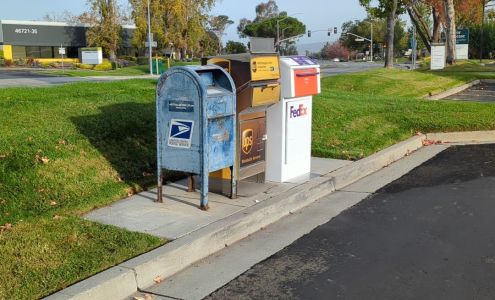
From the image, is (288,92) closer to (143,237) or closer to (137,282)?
(143,237)

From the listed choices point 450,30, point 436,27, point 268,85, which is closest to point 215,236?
point 268,85

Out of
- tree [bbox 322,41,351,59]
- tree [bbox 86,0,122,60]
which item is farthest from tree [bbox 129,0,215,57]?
tree [bbox 322,41,351,59]

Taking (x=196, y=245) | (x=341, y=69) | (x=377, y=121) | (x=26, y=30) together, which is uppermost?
(x=26, y=30)

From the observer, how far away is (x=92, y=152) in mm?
7055

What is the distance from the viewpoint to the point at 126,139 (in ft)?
25.4

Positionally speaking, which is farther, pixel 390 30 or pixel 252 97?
pixel 390 30

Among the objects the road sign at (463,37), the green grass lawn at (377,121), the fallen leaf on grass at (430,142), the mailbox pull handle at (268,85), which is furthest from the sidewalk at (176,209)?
the road sign at (463,37)

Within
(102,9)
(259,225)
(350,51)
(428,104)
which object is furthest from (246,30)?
(259,225)

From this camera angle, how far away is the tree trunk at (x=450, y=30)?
112 feet

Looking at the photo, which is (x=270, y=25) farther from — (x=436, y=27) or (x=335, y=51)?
(x=436, y=27)

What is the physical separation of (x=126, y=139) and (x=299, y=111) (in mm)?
2405

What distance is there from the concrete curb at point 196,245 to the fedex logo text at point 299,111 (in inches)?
33.5

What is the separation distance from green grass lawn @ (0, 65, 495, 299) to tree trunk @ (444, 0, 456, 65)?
2317 cm

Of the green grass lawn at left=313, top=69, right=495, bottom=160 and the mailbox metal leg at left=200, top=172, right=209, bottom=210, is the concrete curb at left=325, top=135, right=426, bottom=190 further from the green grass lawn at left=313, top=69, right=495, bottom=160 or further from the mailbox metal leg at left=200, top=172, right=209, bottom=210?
the mailbox metal leg at left=200, top=172, right=209, bottom=210
